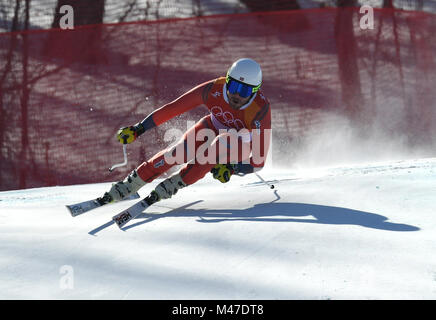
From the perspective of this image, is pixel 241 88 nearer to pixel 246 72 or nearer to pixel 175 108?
pixel 246 72

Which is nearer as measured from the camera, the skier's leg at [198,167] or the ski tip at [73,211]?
the ski tip at [73,211]

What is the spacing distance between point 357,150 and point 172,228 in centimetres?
449

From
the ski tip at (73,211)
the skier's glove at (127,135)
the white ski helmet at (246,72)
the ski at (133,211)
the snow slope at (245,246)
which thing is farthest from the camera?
the skier's glove at (127,135)

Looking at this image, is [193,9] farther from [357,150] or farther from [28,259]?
[28,259]

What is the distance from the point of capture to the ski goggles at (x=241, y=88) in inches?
185

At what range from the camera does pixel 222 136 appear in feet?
15.7

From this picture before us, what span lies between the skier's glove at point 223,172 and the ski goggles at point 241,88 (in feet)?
1.95

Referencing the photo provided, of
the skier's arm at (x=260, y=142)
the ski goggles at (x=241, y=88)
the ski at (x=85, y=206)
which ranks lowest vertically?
the ski at (x=85, y=206)

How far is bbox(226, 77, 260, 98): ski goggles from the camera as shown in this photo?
470cm

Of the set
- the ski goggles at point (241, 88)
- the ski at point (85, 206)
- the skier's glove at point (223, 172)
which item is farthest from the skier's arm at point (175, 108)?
the skier's glove at point (223, 172)

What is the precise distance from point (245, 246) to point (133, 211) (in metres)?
1.23

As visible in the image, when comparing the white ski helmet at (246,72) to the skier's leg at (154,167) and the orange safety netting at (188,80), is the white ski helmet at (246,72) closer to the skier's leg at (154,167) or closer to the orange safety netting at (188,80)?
the skier's leg at (154,167)

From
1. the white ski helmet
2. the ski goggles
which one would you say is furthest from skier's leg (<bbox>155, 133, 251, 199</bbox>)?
the white ski helmet
